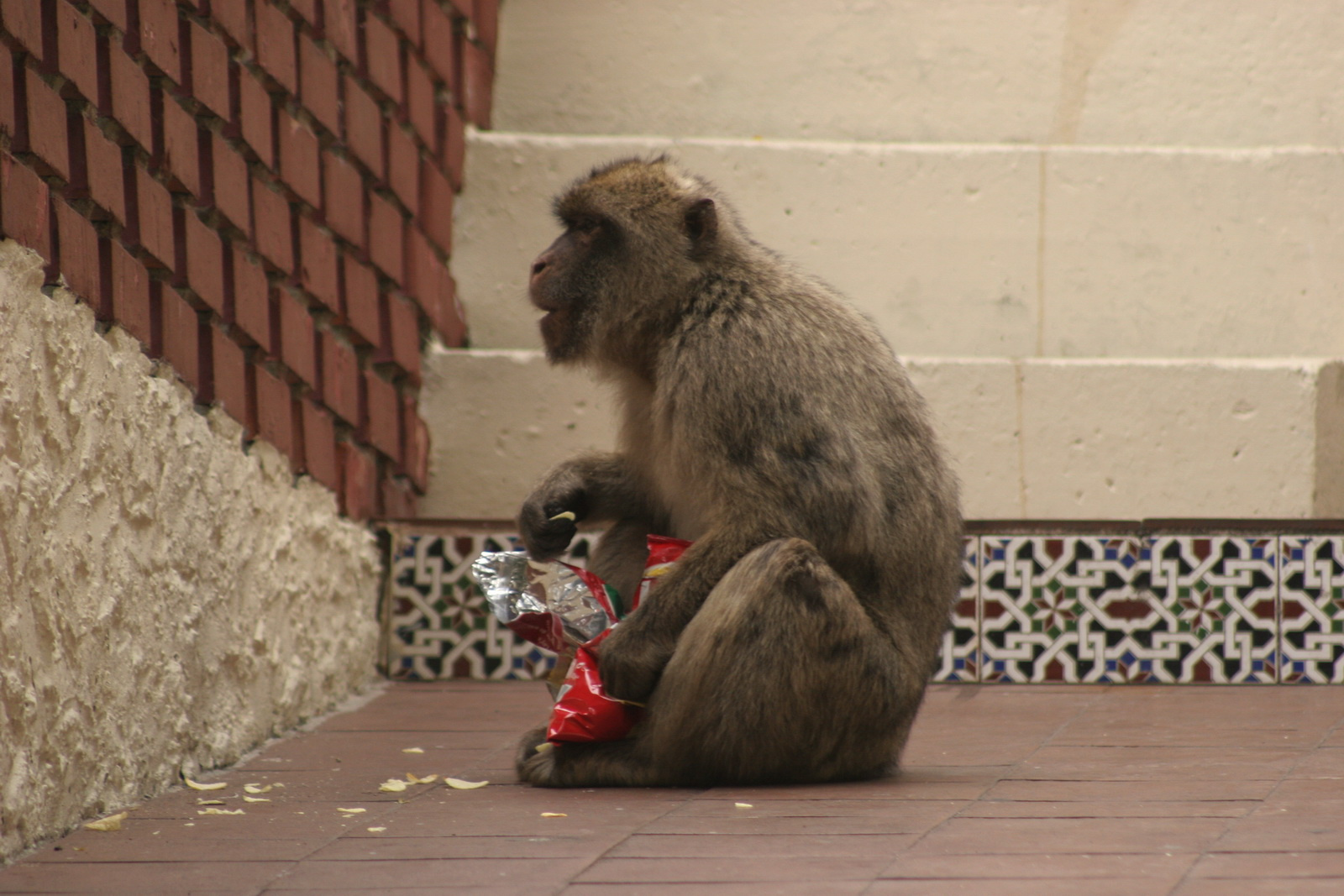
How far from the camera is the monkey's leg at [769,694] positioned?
12.3 feet

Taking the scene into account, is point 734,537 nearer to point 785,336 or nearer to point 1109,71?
point 785,336

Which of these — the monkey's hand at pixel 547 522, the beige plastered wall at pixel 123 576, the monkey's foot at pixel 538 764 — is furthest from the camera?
the monkey's hand at pixel 547 522

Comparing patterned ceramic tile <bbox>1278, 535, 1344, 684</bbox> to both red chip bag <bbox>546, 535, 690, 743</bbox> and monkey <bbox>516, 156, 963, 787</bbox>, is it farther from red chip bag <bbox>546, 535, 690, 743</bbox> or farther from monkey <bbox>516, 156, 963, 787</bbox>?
red chip bag <bbox>546, 535, 690, 743</bbox>

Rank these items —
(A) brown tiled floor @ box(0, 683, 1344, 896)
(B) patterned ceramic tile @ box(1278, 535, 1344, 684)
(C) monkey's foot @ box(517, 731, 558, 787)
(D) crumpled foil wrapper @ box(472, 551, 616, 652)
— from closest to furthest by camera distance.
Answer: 1. (A) brown tiled floor @ box(0, 683, 1344, 896)
2. (C) monkey's foot @ box(517, 731, 558, 787)
3. (D) crumpled foil wrapper @ box(472, 551, 616, 652)
4. (B) patterned ceramic tile @ box(1278, 535, 1344, 684)

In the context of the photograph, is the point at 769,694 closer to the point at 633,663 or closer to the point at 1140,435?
the point at 633,663

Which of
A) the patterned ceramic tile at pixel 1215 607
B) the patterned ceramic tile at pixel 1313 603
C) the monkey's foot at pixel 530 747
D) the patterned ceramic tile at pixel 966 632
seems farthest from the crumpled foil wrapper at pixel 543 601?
the patterned ceramic tile at pixel 1313 603

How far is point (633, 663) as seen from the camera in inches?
153

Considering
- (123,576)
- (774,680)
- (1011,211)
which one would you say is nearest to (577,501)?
(774,680)

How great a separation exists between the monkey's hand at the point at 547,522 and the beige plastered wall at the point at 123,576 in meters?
0.81

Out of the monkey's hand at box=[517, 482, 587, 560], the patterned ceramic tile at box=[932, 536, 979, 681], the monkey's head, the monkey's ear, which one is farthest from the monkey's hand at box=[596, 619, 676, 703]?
the patterned ceramic tile at box=[932, 536, 979, 681]

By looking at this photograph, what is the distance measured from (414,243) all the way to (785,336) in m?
2.40

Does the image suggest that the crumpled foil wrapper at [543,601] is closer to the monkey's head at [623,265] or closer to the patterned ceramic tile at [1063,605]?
the monkey's head at [623,265]

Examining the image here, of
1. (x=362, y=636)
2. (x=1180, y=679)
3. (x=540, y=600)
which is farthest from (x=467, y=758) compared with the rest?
(x=1180, y=679)

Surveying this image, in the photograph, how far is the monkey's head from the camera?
4160mm
